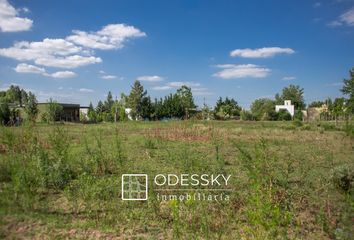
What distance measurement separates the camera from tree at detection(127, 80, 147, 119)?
44.1 metres

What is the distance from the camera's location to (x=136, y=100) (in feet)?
146

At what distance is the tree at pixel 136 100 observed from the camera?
145 ft

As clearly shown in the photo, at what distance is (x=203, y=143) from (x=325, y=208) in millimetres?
6431

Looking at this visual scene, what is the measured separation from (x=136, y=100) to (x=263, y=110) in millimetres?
19575

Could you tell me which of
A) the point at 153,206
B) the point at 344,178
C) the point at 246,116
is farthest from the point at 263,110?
the point at 153,206

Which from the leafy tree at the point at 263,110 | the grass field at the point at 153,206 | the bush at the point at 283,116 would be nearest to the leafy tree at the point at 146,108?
the leafy tree at the point at 263,110

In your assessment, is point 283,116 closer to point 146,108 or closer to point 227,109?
point 227,109

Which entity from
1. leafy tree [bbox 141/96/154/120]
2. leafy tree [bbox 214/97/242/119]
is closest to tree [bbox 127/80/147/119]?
leafy tree [bbox 141/96/154/120]

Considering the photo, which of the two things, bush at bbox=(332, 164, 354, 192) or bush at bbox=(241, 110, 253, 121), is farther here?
bush at bbox=(241, 110, 253, 121)

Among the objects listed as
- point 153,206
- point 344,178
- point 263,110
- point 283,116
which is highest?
point 263,110

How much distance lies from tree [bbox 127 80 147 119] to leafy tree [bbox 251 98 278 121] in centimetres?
1694

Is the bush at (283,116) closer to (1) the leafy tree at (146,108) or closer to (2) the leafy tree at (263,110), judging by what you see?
(2) the leafy tree at (263,110)

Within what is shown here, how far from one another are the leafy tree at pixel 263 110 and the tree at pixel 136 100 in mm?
16940

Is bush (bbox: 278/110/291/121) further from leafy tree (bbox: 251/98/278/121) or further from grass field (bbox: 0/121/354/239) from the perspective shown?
grass field (bbox: 0/121/354/239)
